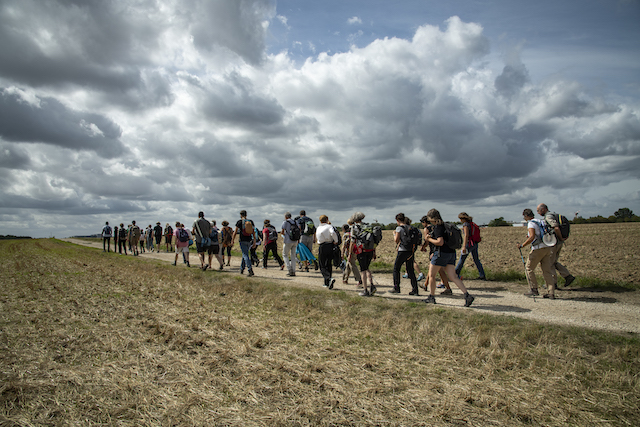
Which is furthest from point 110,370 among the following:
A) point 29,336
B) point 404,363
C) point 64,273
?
point 64,273

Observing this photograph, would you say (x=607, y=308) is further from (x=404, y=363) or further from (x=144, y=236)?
(x=144, y=236)

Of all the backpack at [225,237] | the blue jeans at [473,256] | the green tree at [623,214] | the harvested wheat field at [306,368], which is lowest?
the harvested wheat field at [306,368]

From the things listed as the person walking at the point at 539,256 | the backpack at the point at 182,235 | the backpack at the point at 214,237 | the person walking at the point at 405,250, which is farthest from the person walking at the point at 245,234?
the person walking at the point at 539,256

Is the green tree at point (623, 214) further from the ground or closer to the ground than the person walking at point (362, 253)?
further from the ground

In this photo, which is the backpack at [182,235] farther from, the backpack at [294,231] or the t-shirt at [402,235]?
the t-shirt at [402,235]

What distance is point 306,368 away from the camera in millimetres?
4473

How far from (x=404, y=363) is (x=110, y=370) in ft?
12.1

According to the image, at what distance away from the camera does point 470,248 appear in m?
10.6

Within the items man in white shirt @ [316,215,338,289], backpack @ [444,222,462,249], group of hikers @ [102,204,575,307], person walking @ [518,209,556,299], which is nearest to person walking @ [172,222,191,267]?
group of hikers @ [102,204,575,307]

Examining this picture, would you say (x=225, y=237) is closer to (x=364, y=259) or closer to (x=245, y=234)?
(x=245, y=234)

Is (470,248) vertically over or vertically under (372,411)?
over

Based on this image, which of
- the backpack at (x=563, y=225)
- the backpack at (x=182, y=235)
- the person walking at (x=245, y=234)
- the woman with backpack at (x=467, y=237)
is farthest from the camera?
the backpack at (x=182, y=235)

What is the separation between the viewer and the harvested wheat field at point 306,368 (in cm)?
345

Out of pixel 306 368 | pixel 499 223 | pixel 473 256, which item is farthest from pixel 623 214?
pixel 306 368
